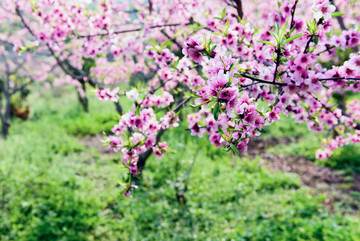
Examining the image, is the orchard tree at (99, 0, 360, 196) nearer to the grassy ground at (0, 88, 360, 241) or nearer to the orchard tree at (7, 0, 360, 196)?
the orchard tree at (7, 0, 360, 196)

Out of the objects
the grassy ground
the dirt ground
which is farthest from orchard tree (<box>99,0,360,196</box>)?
the dirt ground

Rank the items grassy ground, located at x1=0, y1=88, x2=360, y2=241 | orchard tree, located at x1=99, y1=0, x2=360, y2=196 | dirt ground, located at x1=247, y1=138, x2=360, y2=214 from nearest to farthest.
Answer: orchard tree, located at x1=99, y1=0, x2=360, y2=196 → grassy ground, located at x1=0, y1=88, x2=360, y2=241 → dirt ground, located at x1=247, y1=138, x2=360, y2=214

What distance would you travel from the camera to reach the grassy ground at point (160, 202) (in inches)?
141

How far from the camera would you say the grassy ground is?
3.59m

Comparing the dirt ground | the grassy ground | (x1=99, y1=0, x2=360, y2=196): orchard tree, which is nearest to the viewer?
(x1=99, y1=0, x2=360, y2=196): orchard tree

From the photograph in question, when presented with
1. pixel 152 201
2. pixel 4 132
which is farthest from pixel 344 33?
pixel 4 132

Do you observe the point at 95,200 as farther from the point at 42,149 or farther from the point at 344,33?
the point at 344,33

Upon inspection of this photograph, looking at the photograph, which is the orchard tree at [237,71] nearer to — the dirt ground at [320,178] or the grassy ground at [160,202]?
the grassy ground at [160,202]

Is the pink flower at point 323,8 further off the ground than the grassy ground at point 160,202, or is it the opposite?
the pink flower at point 323,8

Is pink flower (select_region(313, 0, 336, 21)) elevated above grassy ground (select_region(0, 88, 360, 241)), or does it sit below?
above

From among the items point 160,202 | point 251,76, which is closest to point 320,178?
point 160,202

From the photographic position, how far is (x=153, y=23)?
Result: 3721 millimetres

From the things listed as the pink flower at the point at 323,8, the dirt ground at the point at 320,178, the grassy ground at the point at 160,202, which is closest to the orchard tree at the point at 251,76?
the pink flower at the point at 323,8

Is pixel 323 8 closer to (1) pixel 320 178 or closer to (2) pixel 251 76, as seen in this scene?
(2) pixel 251 76
